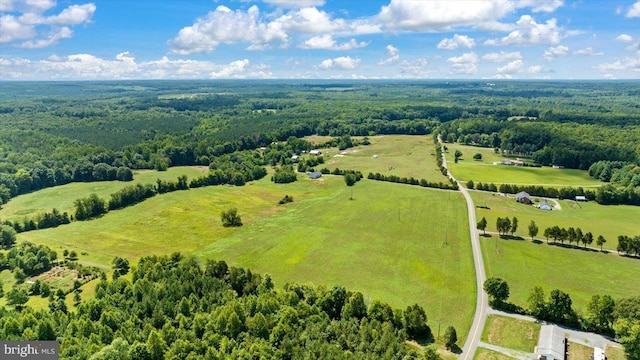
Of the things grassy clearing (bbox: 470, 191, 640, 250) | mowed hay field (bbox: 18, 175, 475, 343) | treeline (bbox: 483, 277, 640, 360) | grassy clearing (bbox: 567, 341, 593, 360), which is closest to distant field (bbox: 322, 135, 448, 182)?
mowed hay field (bbox: 18, 175, 475, 343)

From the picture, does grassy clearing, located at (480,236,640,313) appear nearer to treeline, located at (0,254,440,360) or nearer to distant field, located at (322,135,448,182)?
treeline, located at (0,254,440,360)

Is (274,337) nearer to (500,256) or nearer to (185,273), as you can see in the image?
(185,273)

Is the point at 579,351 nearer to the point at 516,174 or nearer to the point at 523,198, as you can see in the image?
the point at 523,198

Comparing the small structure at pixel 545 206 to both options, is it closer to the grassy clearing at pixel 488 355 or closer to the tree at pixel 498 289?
the tree at pixel 498 289

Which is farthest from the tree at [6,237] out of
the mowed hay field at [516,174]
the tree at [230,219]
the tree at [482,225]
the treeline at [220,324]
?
the mowed hay field at [516,174]

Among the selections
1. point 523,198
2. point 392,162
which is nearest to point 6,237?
point 523,198

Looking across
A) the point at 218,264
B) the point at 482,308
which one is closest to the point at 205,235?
the point at 218,264
